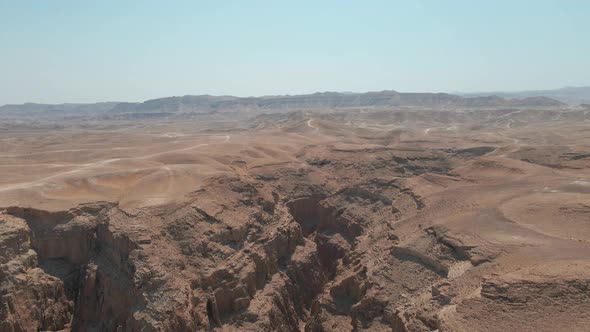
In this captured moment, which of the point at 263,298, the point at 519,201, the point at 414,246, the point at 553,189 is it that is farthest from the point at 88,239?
the point at 553,189

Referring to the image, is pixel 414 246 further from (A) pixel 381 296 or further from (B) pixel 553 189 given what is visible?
(B) pixel 553 189

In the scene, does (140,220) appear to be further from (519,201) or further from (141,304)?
(519,201)

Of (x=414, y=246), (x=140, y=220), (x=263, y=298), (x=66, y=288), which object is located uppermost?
(x=140, y=220)

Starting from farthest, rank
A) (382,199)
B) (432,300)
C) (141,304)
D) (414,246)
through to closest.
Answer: (382,199), (414,246), (141,304), (432,300)

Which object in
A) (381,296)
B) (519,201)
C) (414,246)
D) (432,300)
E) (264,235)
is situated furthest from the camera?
(264,235)

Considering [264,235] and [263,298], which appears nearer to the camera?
[263,298]

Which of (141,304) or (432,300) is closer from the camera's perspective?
(432,300)

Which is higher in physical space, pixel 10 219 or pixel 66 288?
pixel 10 219

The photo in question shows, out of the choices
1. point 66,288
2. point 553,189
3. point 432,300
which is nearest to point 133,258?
point 66,288

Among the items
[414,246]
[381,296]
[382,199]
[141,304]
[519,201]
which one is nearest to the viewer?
[141,304]
